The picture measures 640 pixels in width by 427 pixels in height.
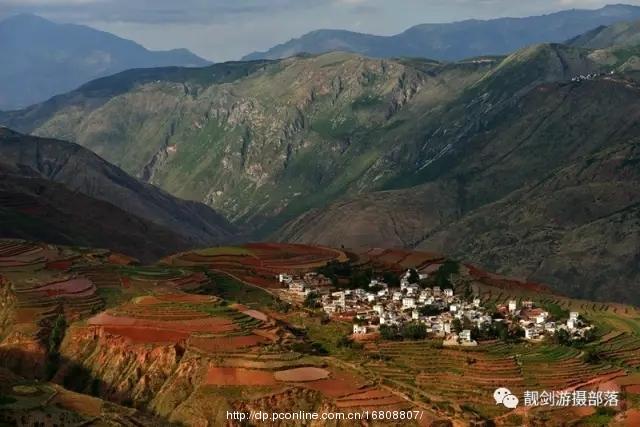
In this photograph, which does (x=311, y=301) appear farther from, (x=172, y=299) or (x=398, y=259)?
(x=398, y=259)

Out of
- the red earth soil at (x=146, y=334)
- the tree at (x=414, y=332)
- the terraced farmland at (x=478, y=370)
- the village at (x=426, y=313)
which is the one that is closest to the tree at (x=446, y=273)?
the village at (x=426, y=313)

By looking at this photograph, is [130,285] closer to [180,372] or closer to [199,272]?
[199,272]

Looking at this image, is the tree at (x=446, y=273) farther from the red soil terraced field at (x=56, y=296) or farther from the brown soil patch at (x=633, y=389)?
the red soil terraced field at (x=56, y=296)

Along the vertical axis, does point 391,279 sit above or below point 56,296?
below

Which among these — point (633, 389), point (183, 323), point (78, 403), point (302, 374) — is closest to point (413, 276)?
point (183, 323)

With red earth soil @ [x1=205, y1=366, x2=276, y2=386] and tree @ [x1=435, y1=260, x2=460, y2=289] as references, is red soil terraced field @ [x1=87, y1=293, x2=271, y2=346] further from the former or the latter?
tree @ [x1=435, y1=260, x2=460, y2=289]
